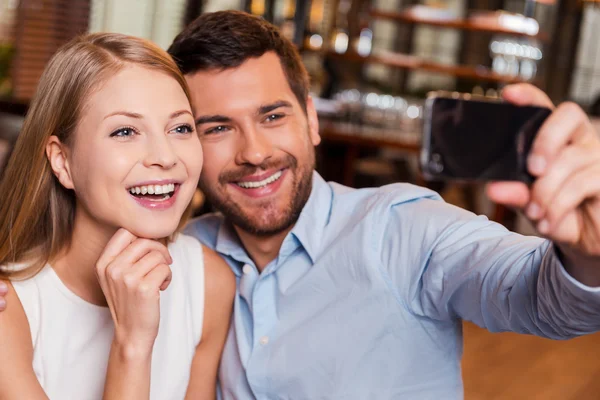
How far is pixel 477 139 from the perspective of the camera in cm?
87

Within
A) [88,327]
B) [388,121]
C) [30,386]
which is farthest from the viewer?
[388,121]

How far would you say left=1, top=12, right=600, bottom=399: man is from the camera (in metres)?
1.28

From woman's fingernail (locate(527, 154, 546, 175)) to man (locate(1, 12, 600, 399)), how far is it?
13cm

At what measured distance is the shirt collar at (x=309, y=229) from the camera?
1.82m

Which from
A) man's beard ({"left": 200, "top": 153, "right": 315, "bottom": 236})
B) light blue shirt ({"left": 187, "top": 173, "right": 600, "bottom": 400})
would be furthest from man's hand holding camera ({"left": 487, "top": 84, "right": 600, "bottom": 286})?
man's beard ({"left": 200, "top": 153, "right": 315, "bottom": 236})

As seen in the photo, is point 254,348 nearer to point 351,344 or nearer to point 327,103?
point 351,344

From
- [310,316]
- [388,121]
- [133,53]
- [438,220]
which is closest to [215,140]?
[133,53]

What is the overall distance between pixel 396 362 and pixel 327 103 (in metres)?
5.30

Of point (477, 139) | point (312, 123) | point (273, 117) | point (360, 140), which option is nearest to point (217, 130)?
point (273, 117)

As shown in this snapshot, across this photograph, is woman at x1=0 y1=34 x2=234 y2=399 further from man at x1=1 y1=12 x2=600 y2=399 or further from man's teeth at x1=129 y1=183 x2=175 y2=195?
man at x1=1 y1=12 x2=600 y2=399

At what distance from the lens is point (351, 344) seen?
1.69 meters

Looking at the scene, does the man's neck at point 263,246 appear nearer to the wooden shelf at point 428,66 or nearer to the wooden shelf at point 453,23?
the wooden shelf at point 428,66

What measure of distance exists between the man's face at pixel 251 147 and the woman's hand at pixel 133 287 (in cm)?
41

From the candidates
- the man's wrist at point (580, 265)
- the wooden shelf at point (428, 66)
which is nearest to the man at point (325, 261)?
the man's wrist at point (580, 265)
